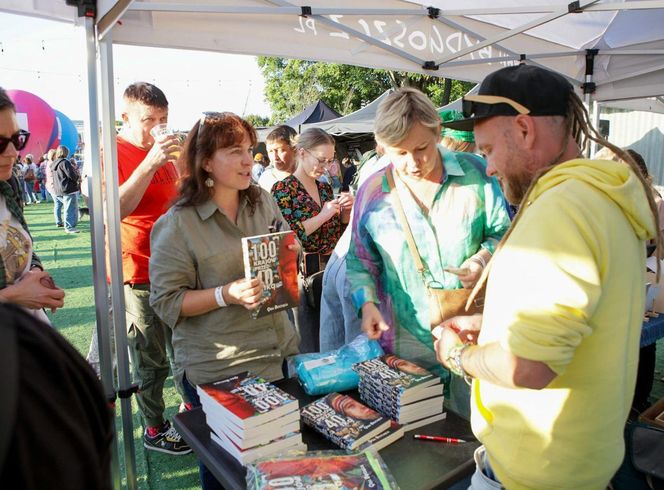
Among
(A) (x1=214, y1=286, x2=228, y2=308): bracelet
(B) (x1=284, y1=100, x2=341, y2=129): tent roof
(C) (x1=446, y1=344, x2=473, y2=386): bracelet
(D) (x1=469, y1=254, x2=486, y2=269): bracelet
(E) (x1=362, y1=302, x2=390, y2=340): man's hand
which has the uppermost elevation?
(B) (x1=284, y1=100, x2=341, y2=129): tent roof

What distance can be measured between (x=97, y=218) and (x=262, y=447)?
4.15ft

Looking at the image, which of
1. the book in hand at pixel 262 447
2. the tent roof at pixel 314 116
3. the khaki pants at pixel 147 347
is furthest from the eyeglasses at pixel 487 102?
the tent roof at pixel 314 116

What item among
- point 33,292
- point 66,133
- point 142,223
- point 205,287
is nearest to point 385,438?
point 205,287

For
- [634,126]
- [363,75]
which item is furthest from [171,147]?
[363,75]

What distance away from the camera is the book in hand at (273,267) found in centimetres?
173

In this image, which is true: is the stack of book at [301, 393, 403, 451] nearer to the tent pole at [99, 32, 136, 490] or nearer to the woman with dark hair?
the woman with dark hair

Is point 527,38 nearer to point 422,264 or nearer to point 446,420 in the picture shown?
point 422,264

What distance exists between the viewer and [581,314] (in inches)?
36.8

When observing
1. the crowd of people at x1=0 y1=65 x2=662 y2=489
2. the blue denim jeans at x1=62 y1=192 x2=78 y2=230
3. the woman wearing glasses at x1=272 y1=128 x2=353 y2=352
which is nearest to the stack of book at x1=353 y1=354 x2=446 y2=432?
the crowd of people at x1=0 y1=65 x2=662 y2=489

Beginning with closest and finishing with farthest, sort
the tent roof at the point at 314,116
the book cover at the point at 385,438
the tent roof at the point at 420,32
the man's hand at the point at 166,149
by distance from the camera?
the book cover at the point at 385,438
the man's hand at the point at 166,149
the tent roof at the point at 420,32
the tent roof at the point at 314,116

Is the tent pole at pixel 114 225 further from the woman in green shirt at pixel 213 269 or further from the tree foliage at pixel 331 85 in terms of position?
the tree foliage at pixel 331 85

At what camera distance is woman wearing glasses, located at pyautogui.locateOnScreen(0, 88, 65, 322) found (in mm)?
1695

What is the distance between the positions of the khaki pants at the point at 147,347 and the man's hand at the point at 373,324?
1.50 meters

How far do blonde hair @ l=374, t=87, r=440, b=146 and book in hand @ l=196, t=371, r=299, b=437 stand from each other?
1.06 meters
